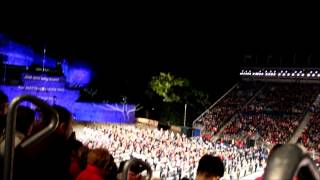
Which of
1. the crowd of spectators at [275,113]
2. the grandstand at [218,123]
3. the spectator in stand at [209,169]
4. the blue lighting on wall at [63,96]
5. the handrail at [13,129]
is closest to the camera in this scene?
the handrail at [13,129]

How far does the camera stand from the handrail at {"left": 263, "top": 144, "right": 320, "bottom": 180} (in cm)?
134

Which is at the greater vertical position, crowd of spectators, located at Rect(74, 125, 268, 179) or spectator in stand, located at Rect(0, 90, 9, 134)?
spectator in stand, located at Rect(0, 90, 9, 134)

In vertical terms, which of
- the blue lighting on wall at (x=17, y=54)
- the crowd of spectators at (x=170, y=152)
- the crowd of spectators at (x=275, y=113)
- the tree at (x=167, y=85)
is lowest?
the crowd of spectators at (x=170, y=152)

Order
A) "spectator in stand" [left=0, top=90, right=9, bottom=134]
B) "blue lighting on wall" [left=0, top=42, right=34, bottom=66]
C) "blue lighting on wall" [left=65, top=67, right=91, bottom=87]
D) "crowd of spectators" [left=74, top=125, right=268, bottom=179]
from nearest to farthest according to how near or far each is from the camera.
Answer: "spectator in stand" [left=0, top=90, right=9, bottom=134]
"crowd of spectators" [left=74, top=125, right=268, bottom=179]
"blue lighting on wall" [left=0, top=42, right=34, bottom=66]
"blue lighting on wall" [left=65, top=67, right=91, bottom=87]

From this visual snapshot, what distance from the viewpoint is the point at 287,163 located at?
1.35 metres

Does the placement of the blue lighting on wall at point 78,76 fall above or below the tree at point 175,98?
above

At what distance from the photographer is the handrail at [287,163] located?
52.7 inches

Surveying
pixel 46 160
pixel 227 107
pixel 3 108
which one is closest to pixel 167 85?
pixel 227 107

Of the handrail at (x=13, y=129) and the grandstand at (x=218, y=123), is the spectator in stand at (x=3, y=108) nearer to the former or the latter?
the handrail at (x=13, y=129)

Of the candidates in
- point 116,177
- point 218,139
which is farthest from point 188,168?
point 116,177

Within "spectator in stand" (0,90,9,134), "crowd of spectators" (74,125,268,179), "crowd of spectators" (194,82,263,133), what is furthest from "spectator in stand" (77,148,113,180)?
"crowd of spectators" (194,82,263,133)

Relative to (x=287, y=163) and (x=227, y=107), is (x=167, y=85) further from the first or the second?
(x=287, y=163)

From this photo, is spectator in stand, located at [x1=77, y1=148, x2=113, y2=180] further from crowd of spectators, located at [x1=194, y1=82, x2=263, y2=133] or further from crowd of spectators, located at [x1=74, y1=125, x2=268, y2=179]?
crowd of spectators, located at [x1=194, y1=82, x2=263, y2=133]

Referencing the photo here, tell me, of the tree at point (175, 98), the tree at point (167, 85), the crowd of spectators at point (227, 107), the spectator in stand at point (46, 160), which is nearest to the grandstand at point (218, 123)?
the crowd of spectators at point (227, 107)
